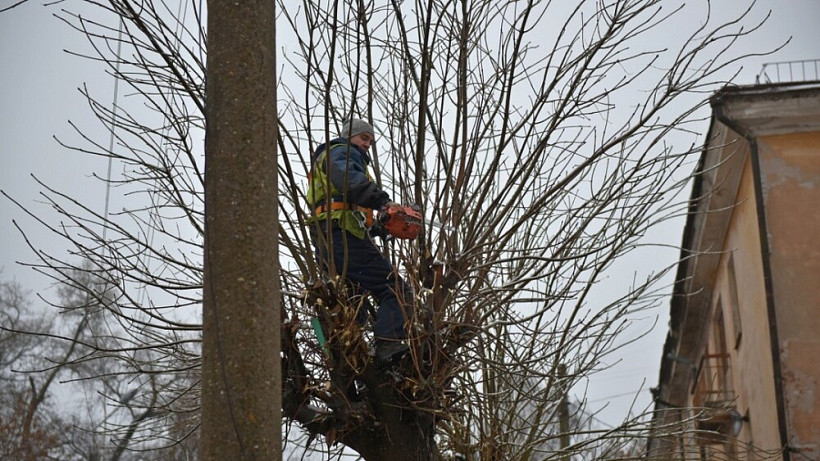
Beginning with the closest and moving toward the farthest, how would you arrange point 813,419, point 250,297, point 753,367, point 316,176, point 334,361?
point 250,297, point 334,361, point 316,176, point 813,419, point 753,367

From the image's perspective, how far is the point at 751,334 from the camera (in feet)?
47.7

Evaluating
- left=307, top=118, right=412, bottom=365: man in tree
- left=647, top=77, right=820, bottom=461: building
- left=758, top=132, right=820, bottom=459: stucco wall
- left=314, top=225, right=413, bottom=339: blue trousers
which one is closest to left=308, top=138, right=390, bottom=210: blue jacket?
left=307, top=118, right=412, bottom=365: man in tree

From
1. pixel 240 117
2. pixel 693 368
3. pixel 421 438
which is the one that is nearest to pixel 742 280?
pixel 693 368

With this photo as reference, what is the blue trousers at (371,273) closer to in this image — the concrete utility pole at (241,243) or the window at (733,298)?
the concrete utility pole at (241,243)

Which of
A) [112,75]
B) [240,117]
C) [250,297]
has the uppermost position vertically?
[112,75]

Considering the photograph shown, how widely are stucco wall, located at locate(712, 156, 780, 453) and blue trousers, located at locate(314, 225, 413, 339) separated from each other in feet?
23.2

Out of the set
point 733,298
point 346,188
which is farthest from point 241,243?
point 733,298

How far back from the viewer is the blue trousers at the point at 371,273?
664cm

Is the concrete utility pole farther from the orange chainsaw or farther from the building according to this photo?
the building

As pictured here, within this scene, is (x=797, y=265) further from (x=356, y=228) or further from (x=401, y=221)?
(x=401, y=221)

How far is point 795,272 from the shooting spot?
13.3 meters

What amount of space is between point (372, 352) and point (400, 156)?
7.60ft

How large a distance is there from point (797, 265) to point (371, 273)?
7845 mm

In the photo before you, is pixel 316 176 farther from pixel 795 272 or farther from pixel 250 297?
pixel 795 272
